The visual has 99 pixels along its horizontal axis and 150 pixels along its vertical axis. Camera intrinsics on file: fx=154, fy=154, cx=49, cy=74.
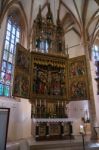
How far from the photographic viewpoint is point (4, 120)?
24.2 feet

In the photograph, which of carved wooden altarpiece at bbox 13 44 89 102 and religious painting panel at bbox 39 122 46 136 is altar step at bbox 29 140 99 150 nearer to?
religious painting panel at bbox 39 122 46 136

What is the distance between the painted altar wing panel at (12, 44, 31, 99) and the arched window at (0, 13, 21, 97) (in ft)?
6.22

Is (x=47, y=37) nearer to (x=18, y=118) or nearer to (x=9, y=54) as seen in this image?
(x=9, y=54)

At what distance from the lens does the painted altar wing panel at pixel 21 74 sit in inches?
336

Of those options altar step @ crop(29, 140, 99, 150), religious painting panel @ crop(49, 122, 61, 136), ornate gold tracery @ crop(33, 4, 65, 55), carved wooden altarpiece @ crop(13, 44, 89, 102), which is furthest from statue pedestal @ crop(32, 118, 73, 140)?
ornate gold tracery @ crop(33, 4, 65, 55)

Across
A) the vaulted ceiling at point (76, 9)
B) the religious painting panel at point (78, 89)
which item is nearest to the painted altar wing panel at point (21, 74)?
the religious painting panel at point (78, 89)

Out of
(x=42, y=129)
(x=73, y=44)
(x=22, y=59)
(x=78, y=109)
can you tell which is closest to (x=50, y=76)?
(x=22, y=59)

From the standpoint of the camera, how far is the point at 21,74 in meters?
9.09

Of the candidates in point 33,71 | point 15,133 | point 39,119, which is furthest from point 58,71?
point 15,133

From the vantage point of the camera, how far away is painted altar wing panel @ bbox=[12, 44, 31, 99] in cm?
854

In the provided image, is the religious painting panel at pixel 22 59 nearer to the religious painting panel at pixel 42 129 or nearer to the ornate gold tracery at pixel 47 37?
the ornate gold tracery at pixel 47 37

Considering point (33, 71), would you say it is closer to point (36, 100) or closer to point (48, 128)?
point (36, 100)

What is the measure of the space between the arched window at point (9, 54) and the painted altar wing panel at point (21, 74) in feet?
6.22

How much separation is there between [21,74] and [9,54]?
3.11 meters
